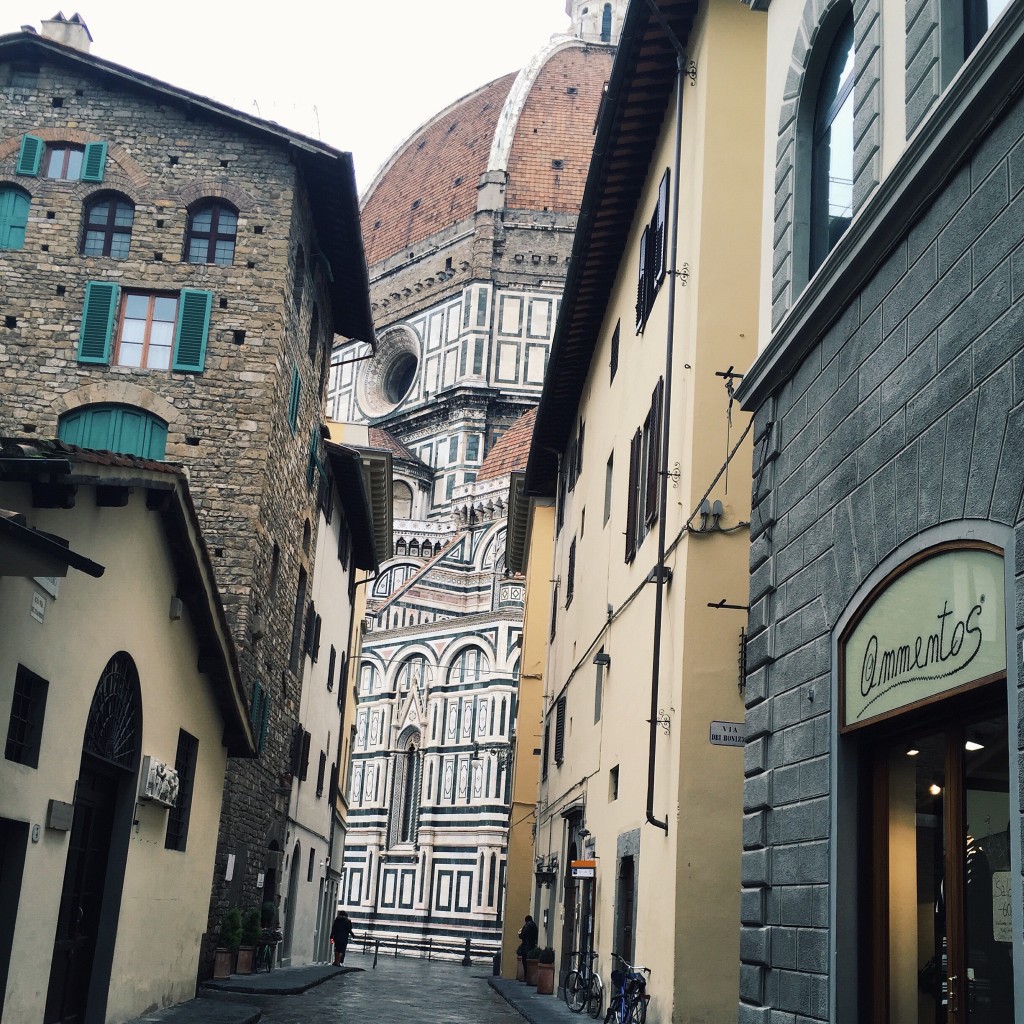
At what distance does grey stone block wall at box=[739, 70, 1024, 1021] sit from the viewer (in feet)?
19.2

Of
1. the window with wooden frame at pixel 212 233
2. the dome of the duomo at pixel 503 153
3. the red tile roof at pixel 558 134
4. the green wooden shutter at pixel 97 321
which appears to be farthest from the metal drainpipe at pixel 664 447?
the dome of the duomo at pixel 503 153

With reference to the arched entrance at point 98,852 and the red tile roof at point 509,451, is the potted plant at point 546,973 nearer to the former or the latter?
the arched entrance at point 98,852

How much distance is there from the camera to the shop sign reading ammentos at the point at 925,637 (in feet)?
19.4

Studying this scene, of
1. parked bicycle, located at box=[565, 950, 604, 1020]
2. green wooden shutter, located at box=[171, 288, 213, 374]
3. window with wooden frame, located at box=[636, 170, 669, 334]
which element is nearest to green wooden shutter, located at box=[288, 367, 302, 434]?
green wooden shutter, located at box=[171, 288, 213, 374]

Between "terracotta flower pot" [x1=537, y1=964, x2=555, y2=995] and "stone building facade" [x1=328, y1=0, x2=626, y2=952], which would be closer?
"terracotta flower pot" [x1=537, y1=964, x2=555, y2=995]

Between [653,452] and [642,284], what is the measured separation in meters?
2.64

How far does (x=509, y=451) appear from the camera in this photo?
68.8 metres

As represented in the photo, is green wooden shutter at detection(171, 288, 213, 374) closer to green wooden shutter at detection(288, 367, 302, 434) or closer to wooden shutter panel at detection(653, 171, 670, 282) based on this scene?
green wooden shutter at detection(288, 367, 302, 434)

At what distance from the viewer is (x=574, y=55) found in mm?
93375

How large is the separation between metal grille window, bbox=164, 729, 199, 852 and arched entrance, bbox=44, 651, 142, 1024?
1808mm

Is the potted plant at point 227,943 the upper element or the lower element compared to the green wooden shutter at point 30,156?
lower

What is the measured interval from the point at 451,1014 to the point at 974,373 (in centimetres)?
1471

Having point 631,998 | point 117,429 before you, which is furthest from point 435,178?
point 631,998

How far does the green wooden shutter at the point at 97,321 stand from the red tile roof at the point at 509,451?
46.4 metres
